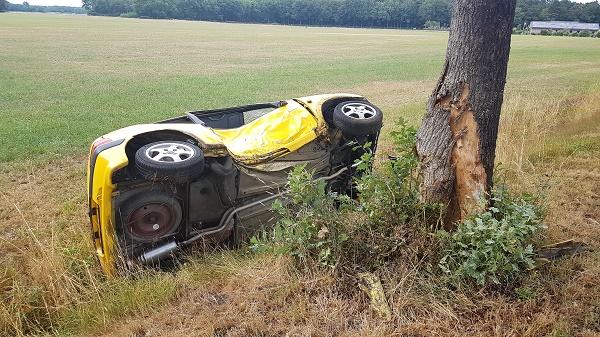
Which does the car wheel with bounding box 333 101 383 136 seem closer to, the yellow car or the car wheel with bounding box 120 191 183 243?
the yellow car

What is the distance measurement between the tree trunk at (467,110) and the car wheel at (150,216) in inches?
77.8

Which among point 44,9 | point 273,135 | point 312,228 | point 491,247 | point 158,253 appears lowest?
point 158,253

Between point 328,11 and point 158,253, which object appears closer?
point 158,253

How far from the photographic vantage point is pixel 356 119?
4566 millimetres

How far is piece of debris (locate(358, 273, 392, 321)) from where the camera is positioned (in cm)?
265

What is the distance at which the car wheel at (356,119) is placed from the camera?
455cm

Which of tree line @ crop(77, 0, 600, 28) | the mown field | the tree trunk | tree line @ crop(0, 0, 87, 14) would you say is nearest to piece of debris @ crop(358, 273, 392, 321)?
the mown field

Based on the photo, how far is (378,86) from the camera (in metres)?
19.9

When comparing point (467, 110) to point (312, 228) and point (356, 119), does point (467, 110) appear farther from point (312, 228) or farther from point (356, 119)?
point (356, 119)

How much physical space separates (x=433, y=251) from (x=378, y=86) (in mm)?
17647

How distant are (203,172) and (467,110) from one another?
6.89 feet

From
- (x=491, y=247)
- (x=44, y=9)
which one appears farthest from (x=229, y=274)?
(x=44, y=9)

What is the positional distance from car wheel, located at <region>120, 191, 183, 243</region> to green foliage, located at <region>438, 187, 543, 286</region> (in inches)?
83.5

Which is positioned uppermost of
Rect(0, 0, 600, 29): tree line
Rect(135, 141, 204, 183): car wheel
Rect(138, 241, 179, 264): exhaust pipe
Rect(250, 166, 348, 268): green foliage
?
Rect(0, 0, 600, 29): tree line
